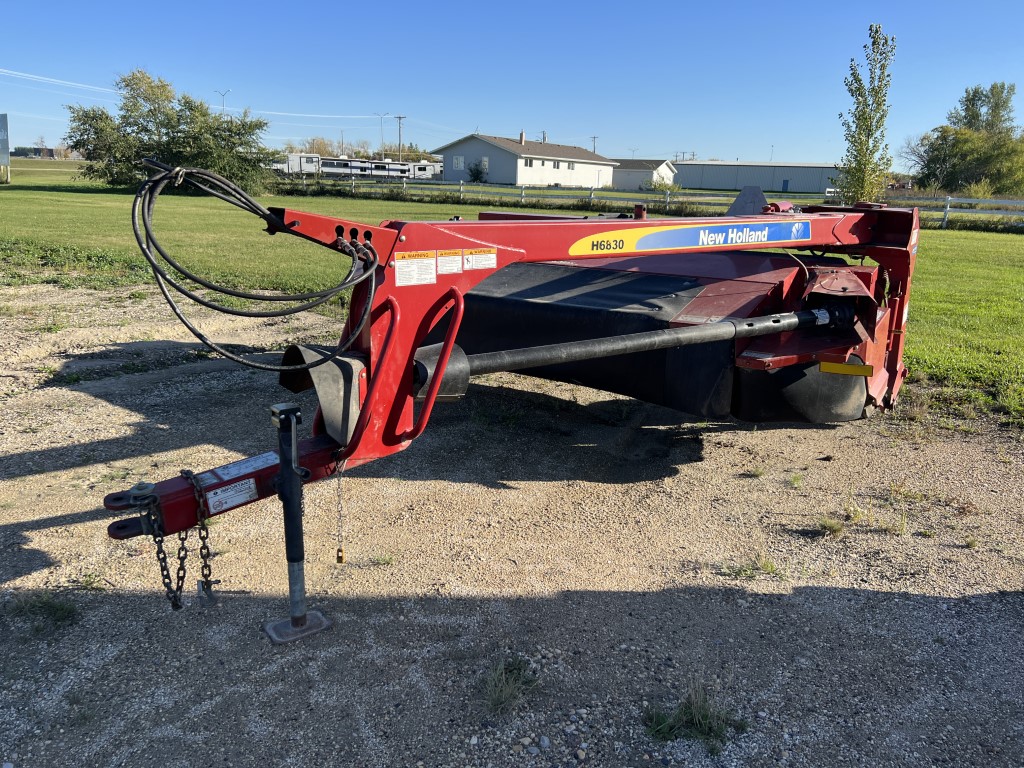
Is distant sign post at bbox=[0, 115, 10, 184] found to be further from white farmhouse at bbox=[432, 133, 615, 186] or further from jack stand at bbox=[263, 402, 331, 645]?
jack stand at bbox=[263, 402, 331, 645]

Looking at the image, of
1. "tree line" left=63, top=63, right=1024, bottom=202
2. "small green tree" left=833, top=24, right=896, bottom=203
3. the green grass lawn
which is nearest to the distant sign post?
"tree line" left=63, top=63, right=1024, bottom=202

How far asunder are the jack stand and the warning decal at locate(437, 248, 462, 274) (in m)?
0.70

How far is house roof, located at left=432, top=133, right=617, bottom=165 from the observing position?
57562mm

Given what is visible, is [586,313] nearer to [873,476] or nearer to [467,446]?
[467,446]

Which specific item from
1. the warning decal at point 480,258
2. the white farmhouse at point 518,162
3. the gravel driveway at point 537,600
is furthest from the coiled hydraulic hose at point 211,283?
the white farmhouse at point 518,162

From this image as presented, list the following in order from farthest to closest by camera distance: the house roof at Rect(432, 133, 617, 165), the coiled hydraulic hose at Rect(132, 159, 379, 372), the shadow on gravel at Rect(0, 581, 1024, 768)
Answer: the house roof at Rect(432, 133, 617, 165)
the shadow on gravel at Rect(0, 581, 1024, 768)
the coiled hydraulic hose at Rect(132, 159, 379, 372)

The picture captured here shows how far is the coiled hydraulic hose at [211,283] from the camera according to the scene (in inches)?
85.1

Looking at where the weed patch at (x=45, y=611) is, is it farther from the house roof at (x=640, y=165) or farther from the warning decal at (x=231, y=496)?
the house roof at (x=640, y=165)

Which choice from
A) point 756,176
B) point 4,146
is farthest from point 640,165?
point 4,146

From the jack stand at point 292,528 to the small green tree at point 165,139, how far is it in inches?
1436

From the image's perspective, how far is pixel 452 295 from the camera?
287cm

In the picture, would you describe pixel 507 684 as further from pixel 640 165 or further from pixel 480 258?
pixel 640 165

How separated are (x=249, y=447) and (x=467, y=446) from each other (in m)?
1.26

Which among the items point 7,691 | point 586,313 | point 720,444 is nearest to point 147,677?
Result: point 7,691
